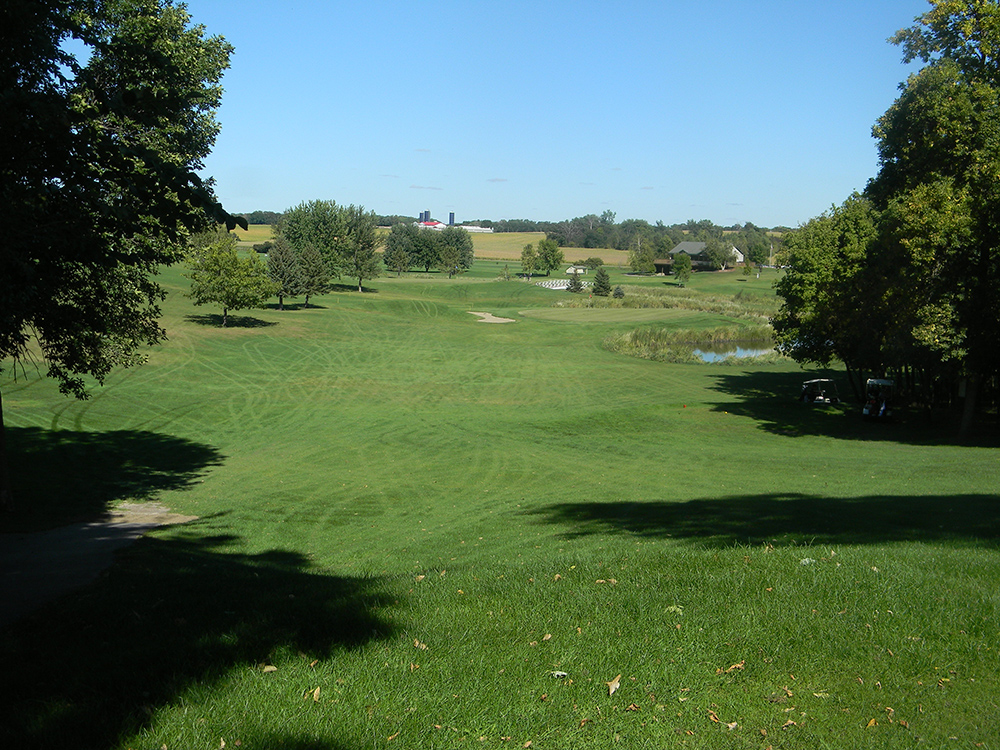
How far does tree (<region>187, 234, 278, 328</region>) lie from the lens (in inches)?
2288

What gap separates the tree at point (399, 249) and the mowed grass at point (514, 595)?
102 meters

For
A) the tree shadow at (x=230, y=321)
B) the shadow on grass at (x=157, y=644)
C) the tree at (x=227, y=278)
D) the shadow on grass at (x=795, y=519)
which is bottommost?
the tree shadow at (x=230, y=321)

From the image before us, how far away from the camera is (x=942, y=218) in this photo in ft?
85.0

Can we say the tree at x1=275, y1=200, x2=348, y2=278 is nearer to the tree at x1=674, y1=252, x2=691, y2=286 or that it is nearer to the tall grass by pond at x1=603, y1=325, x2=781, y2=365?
the tall grass by pond at x1=603, y1=325, x2=781, y2=365

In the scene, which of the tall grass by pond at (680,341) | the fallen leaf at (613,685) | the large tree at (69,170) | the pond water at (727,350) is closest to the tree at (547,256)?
the tall grass by pond at (680,341)

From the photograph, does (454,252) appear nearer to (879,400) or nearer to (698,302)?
(698,302)

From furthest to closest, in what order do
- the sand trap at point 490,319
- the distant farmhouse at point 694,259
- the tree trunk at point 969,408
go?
the distant farmhouse at point 694,259, the sand trap at point 490,319, the tree trunk at point 969,408

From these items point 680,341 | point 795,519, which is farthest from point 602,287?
point 795,519

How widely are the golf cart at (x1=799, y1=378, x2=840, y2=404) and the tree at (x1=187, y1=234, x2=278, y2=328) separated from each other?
42.8 m

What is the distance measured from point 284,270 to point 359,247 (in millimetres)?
28411

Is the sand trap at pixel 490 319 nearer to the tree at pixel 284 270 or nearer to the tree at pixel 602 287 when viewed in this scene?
the tree at pixel 284 270

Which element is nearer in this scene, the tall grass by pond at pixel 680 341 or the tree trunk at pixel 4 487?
the tree trunk at pixel 4 487

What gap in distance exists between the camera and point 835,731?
4.77 m

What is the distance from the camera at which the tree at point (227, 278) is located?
191ft
